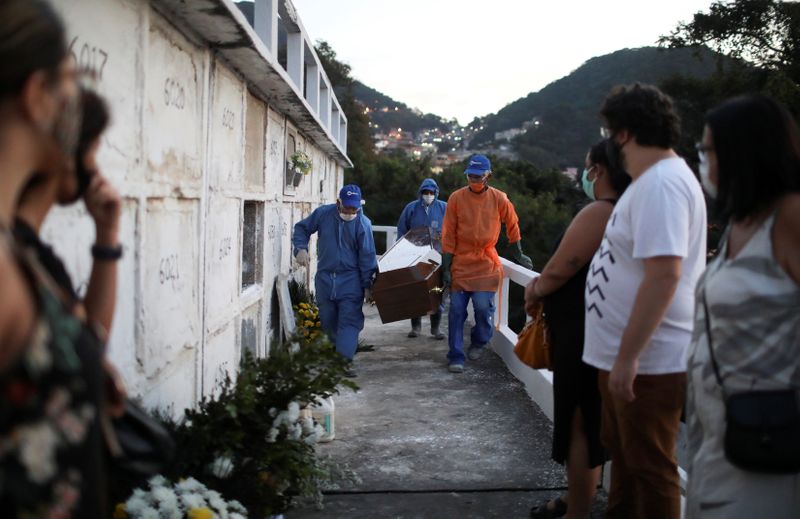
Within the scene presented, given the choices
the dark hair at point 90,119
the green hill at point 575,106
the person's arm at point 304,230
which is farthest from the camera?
the green hill at point 575,106

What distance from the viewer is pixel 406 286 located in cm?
712

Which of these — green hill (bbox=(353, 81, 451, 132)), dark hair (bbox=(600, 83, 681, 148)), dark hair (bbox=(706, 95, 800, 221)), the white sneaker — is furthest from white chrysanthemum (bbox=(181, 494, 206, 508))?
green hill (bbox=(353, 81, 451, 132))

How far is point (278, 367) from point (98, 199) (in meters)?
1.82

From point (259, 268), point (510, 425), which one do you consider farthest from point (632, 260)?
point (259, 268)

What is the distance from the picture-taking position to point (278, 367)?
322cm

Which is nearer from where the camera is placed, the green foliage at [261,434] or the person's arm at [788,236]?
the person's arm at [788,236]

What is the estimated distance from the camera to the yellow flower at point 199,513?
7.88ft

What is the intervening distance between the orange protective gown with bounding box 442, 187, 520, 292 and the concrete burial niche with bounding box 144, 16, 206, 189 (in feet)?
12.2

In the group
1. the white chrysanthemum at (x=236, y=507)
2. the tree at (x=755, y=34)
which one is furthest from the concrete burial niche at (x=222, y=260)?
the tree at (x=755, y=34)

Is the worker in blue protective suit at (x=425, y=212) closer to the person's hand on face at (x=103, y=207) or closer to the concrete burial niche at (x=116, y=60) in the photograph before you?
the concrete burial niche at (x=116, y=60)

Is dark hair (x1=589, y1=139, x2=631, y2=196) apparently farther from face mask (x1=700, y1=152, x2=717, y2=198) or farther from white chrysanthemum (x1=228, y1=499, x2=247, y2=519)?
white chrysanthemum (x1=228, y1=499, x2=247, y2=519)

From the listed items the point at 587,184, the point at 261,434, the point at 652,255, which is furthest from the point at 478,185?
the point at 652,255

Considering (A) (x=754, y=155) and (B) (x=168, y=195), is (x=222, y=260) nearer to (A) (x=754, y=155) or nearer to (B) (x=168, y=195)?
(B) (x=168, y=195)

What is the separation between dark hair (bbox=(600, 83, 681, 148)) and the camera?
2.75m
